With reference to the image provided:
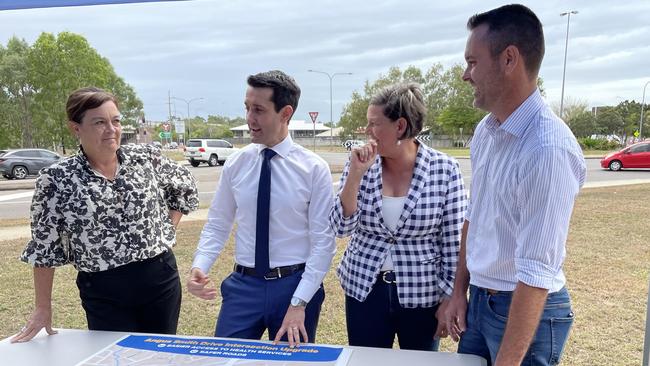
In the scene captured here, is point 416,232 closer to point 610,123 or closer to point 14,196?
point 14,196

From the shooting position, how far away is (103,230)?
1.94 m

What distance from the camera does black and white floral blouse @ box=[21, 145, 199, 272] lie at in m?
1.86

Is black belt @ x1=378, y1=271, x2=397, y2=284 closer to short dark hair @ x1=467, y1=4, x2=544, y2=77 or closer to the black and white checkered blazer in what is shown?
the black and white checkered blazer

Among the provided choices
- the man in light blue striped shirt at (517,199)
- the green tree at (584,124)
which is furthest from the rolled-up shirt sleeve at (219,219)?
the green tree at (584,124)

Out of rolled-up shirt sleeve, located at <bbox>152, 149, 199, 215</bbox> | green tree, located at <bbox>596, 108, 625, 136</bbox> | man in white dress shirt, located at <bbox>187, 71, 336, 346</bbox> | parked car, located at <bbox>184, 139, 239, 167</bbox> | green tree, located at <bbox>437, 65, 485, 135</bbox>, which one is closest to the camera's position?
man in white dress shirt, located at <bbox>187, 71, 336, 346</bbox>

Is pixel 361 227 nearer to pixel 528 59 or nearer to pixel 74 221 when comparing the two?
pixel 528 59

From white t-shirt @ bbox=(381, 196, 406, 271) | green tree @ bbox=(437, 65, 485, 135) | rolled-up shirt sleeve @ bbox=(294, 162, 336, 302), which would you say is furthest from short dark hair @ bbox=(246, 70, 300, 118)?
green tree @ bbox=(437, 65, 485, 135)

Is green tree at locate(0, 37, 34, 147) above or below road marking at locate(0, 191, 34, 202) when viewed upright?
above

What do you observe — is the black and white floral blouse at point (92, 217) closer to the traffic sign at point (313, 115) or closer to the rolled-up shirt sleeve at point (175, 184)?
the rolled-up shirt sleeve at point (175, 184)

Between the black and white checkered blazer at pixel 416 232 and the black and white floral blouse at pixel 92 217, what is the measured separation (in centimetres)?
85

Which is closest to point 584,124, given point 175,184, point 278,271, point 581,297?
point 581,297

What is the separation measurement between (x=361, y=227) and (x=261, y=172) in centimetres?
47

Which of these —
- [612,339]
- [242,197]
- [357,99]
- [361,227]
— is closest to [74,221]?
→ [242,197]

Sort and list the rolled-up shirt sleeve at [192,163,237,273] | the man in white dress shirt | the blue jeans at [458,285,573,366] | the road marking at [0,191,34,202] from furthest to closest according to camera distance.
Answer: the road marking at [0,191,34,202]
the rolled-up shirt sleeve at [192,163,237,273]
the man in white dress shirt
the blue jeans at [458,285,573,366]
